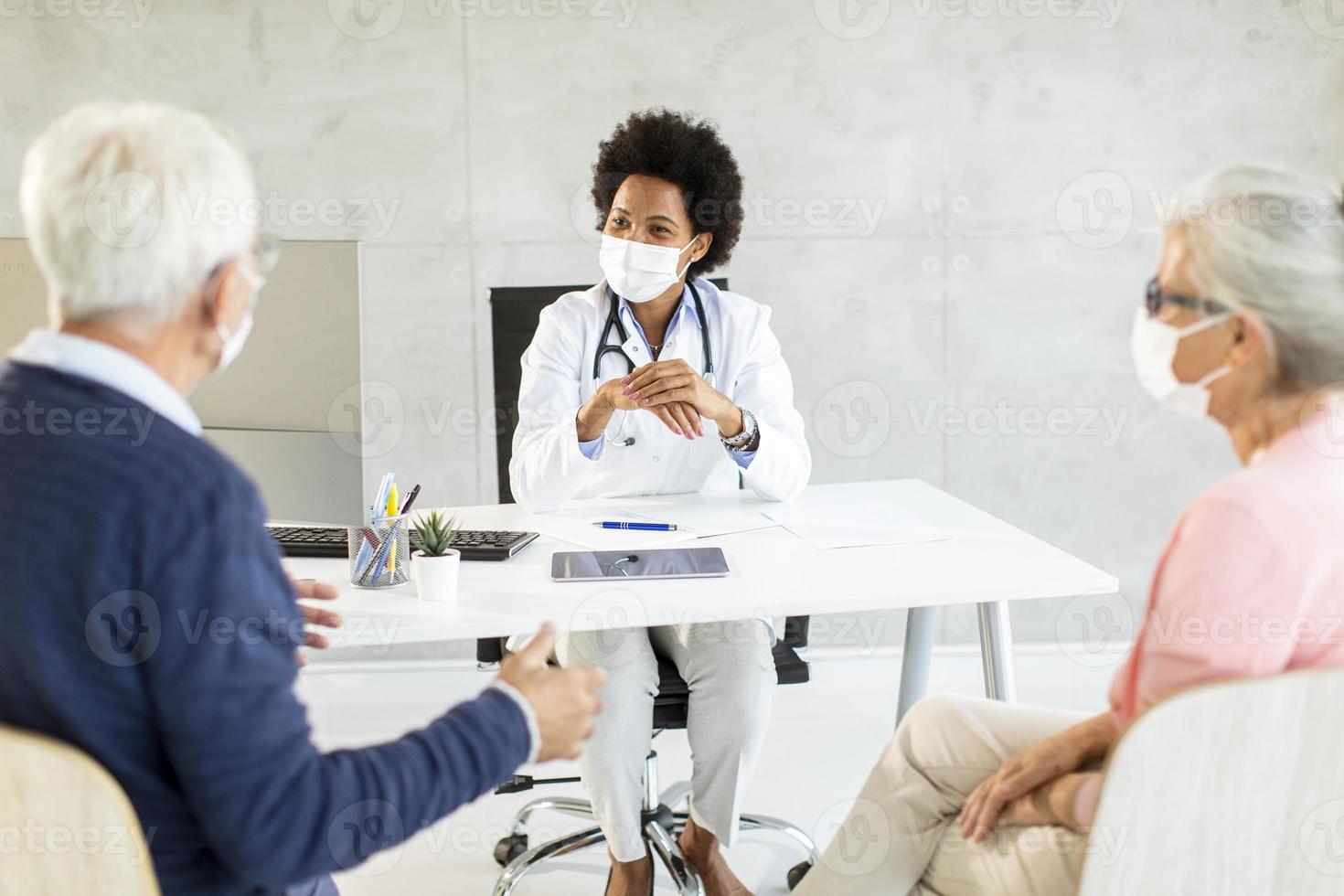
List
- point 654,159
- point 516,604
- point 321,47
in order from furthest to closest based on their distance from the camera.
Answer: point 321,47 → point 654,159 → point 516,604

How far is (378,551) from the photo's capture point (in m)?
1.78

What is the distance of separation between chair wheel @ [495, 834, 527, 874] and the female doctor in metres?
0.45

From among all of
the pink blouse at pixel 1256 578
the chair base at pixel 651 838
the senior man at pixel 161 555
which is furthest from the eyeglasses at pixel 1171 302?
the chair base at pixel 651 838

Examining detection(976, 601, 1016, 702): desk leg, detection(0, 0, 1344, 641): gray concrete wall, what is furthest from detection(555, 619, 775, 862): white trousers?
detection(0, 0, 1344, 641): gray concrete wall

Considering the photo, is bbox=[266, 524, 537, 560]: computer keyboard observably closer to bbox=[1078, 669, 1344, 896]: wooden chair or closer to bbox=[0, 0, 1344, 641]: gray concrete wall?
bbox=[1078, 669, 1344, 896]: wooden chair

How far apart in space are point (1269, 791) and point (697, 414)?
1371 mm

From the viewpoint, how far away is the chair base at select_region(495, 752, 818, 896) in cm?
218

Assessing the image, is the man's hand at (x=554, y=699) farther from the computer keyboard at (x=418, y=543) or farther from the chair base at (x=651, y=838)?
the chair base at (x=651, y=838)

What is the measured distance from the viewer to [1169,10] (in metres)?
3.47

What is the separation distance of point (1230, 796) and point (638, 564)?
99cm

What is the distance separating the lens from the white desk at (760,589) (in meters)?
1.61

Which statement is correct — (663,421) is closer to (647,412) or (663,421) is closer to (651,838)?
(647,412)

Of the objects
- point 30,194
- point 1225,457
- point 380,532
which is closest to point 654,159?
point 380,532

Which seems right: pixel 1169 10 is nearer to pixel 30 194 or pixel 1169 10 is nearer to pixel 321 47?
pixel 321 47
